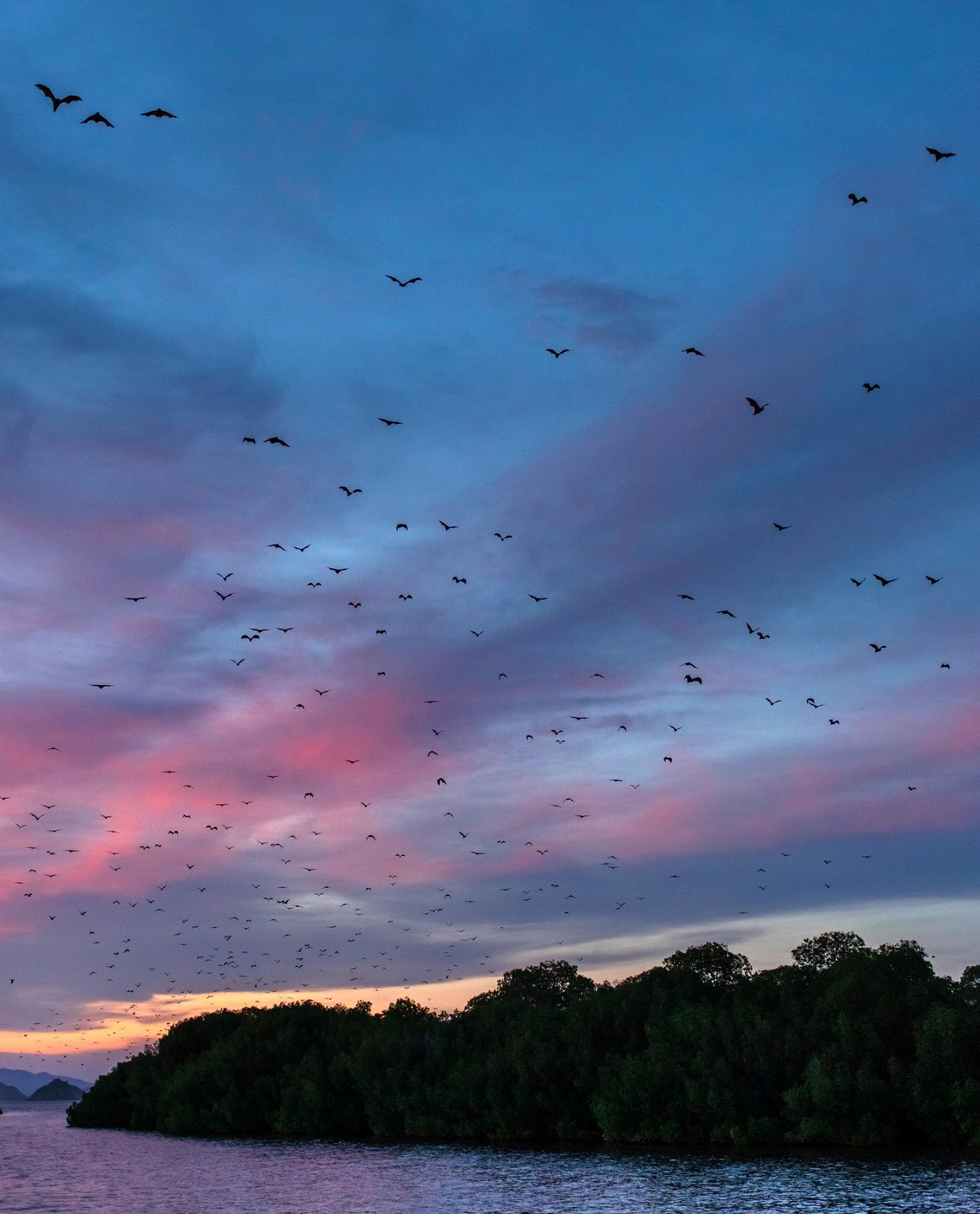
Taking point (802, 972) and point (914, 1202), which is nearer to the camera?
point (914, 1202)

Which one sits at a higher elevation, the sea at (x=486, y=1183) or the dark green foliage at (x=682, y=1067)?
the dark green foliage at (x=682, y=1067)

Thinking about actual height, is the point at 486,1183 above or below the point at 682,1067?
below

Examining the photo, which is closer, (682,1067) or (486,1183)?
(486,1183)

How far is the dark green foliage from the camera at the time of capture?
11894 centimetres

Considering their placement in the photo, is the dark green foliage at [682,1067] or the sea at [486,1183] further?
the dark green foliage at [682,1067]

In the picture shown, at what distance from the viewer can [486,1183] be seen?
116 m

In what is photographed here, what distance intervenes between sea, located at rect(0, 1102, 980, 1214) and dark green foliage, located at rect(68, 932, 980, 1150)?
7.50 metres

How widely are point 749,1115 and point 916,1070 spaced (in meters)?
22.3

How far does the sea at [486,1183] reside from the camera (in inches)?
3656

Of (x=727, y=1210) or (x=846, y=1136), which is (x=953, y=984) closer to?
(x=846, y=1136)

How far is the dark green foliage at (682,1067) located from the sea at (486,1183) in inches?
295

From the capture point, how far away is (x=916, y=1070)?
116 metres

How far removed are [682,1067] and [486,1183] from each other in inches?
1198

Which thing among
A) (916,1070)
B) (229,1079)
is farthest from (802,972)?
(229,1079)
